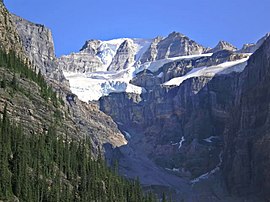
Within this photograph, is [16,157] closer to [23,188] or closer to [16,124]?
[23,188]

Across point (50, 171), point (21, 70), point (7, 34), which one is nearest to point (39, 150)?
point (50, 171)

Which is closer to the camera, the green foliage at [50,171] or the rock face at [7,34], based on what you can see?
the green foliage at [50,171]

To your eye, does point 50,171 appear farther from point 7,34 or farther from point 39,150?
point 7,34

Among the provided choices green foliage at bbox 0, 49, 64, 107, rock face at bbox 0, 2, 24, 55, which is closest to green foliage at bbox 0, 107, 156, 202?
green foliage at bbox 0, 49, 64, 107

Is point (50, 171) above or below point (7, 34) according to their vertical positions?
below

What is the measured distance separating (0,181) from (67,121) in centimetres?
5725

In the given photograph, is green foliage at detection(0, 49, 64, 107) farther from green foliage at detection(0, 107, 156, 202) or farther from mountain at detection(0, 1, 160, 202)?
green foliage at detection(0, 107, 156, 202)

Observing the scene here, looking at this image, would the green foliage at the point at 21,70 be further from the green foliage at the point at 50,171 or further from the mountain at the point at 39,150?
the green foliage at the point at 50,171

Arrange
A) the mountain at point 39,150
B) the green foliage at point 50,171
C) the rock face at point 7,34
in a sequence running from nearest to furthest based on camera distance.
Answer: the green foliage at point 50,171
the mountain at point 39,150
the rock face at point 7,34

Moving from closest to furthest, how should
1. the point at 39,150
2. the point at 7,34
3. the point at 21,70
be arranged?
1. the point at 39,150
2. the point at 21,70
3. the point at 7,34

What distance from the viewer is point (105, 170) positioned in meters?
149

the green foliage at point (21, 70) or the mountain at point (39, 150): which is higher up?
the green foliage at point (21, 70)

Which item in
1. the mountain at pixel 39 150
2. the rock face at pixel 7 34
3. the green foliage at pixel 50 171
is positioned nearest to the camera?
the green foliage at pixel 50 171

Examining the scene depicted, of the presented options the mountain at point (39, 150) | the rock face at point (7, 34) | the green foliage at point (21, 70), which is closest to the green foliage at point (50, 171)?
the mountain at point (39, 150)
